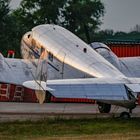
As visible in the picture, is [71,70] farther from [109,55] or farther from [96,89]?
[96,89]

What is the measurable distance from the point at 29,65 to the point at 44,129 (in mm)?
10589

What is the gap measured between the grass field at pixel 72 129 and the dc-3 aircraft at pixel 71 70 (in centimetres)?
87

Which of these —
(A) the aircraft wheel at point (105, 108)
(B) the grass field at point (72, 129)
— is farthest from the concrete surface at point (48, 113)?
(B) the grass field at point (72, 129)

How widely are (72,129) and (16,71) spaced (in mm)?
9195

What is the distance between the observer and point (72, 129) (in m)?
17.8

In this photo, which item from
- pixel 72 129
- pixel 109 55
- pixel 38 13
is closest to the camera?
pixel 72 129

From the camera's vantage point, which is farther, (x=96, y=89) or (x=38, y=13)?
(x=38, y=13)

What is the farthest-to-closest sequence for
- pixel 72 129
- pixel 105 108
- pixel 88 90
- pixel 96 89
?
pixel 105 108
pixel 96 89
pixel 88 90
pixel 72 129

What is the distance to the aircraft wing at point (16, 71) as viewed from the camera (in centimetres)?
2514

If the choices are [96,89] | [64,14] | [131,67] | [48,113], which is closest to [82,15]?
[64,14]

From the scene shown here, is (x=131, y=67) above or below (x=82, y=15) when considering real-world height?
below

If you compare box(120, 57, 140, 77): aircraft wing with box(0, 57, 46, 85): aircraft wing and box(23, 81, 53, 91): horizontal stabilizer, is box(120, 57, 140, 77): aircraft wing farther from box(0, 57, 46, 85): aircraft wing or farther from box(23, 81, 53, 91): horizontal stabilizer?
box(23, 81, 53, 91): horizontal stabilizer

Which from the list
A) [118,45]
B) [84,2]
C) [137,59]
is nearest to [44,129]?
[137,59]

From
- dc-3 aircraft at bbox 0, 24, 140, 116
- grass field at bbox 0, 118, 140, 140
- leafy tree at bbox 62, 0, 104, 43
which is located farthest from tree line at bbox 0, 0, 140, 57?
grass field at bbox 0, 118, 140, 140
